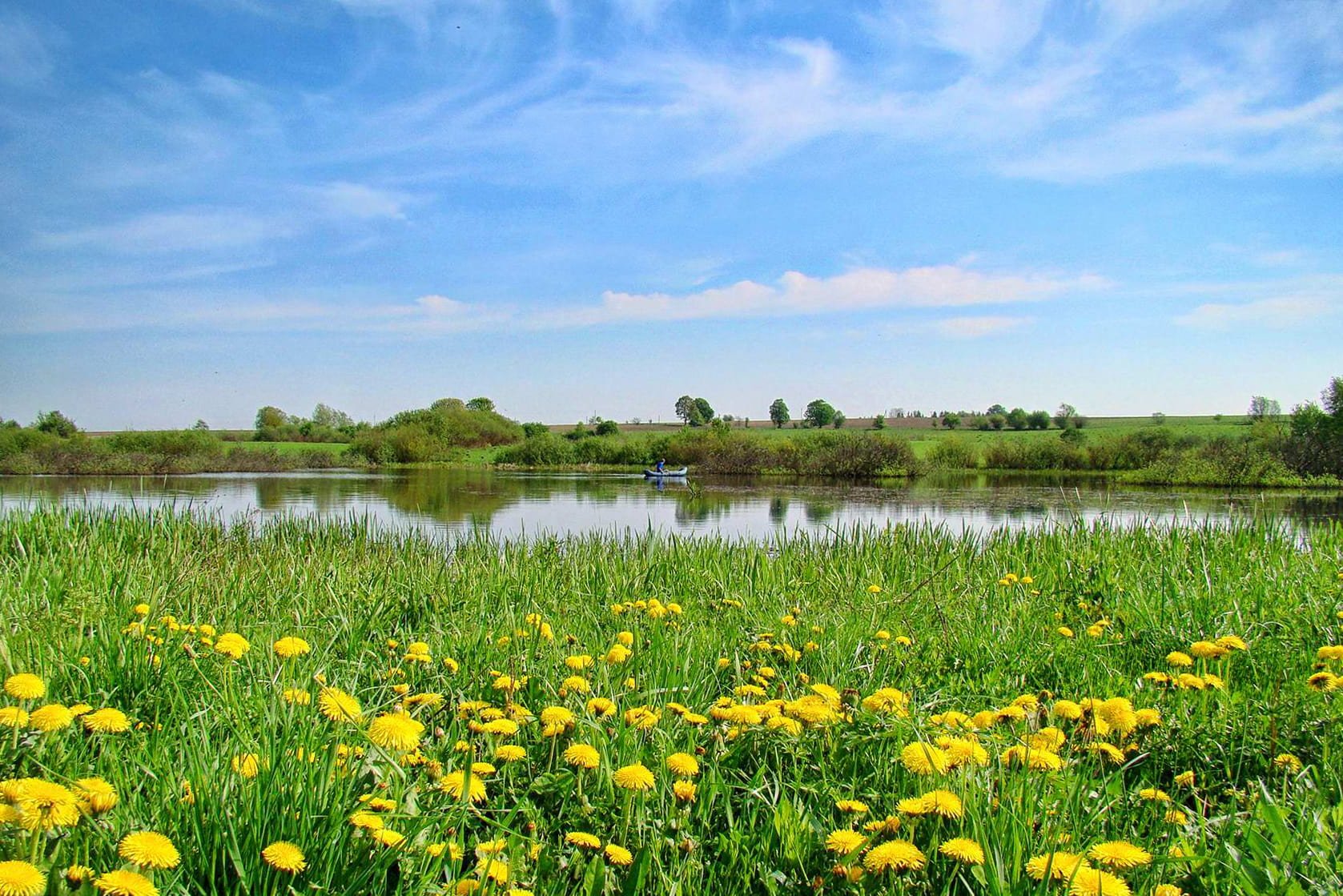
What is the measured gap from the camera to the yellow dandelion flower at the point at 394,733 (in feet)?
5.24

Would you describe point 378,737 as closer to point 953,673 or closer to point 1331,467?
point 953,673

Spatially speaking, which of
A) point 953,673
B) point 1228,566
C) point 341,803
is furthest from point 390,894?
point 1228,566

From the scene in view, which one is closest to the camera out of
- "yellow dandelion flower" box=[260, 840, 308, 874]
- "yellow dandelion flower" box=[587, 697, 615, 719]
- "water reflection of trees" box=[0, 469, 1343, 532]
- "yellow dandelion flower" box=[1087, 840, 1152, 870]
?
"yellow dandelion flower" box=[260, 840, 308, 874]

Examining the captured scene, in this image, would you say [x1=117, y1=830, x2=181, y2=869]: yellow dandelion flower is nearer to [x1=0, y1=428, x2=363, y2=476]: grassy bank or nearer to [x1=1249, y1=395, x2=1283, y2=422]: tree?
[x1=0, y1=428, x2=363, y2=476]: grassy bank

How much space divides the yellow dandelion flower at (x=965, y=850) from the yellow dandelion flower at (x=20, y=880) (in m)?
1.45

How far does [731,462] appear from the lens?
1752 inches

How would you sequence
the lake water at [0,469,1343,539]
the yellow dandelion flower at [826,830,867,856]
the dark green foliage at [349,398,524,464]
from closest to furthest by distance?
1. the yellow dandelion flower at [826,830,867,856]
2. the lake water at [0,469,1343,539]
3. the dark green foliage at [349,398,524,464]

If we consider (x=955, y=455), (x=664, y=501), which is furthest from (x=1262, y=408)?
(x=664, y=501)

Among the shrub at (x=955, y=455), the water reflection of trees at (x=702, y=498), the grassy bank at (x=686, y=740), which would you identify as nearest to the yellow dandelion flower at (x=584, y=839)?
the grassy bank at (x=686, y=740)

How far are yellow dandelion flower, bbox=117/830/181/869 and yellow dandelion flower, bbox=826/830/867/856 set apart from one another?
1150 millimetres

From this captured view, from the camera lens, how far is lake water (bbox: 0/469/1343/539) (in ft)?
51.6

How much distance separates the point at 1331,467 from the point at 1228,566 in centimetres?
3722

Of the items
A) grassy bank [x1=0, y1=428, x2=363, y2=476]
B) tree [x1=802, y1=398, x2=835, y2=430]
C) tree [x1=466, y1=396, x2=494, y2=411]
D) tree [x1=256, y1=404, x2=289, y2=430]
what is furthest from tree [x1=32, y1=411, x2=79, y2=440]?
tree [x1=802, y1=398, x2=835, y2=430]

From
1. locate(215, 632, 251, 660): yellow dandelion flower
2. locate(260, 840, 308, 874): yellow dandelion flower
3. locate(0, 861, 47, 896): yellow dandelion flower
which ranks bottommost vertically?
locate(260, 840, 308, 874): yellow dandelion flower
